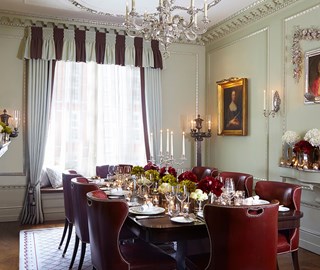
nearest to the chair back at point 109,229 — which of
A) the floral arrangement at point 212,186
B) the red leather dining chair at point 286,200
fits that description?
the floral arrangement at point 212,186

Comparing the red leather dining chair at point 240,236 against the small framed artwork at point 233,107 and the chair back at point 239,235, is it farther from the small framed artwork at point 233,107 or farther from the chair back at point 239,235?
the small framed artwork at point 233,107

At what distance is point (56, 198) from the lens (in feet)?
18.7

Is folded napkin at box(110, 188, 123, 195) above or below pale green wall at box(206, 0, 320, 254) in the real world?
below

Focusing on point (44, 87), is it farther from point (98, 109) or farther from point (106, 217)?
point (106, 217)

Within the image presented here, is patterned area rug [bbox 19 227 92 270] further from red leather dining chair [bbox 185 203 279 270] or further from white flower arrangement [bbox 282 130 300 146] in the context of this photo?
white flower arrangement [bbox 282 130 300 146]

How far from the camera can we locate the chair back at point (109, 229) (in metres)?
2.46

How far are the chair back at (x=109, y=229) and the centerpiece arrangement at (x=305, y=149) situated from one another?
242 cm

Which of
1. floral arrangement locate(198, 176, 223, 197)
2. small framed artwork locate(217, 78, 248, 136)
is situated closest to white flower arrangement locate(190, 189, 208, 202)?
floral arrangement locate(198, 176, 223, 197)

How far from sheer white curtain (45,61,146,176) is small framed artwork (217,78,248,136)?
4.39 feet

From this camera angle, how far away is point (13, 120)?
5.49 metres

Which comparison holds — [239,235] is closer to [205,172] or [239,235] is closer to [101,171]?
[205,172]

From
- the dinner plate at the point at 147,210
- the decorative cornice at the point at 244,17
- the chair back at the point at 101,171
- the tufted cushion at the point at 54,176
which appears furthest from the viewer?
the tufted cushion at the point at 54,176

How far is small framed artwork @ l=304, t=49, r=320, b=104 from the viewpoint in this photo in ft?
13.7

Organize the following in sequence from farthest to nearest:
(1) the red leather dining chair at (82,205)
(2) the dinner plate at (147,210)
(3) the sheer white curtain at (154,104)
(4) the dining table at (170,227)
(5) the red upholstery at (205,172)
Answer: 1. (3) the sheer white curtain at (154,104)
2. (5) the red upholstery at (205,172)
3. (1) the red leather dining chair at (82,205)
4. (2) the dinner plate at (147,210)
5. (4) the dining table at (170,227)
